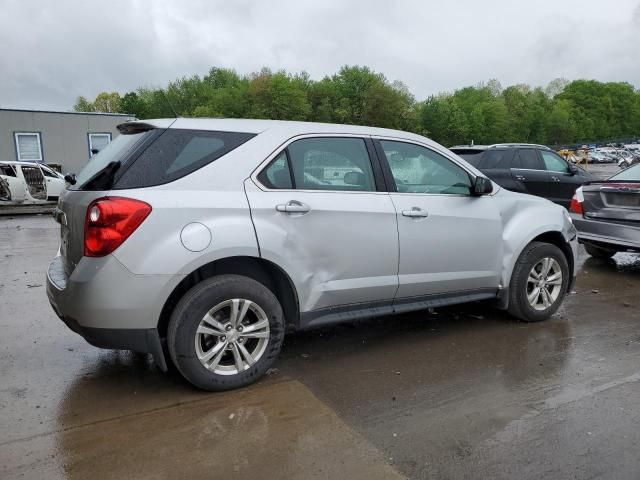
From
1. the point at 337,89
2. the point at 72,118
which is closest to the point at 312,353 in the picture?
the point at 72,118

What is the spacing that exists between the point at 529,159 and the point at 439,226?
27.3ft

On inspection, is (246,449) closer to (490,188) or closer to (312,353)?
(312,353)

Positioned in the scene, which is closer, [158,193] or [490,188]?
[158,193]

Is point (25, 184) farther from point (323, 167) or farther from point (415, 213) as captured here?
point (415, 213)

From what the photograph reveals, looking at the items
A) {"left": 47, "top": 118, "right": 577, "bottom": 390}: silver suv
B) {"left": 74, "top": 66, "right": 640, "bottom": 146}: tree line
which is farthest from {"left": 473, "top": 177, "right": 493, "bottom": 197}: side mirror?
{"left": 74, "top": 66, "right": 640, "bottom": 146}: tree line

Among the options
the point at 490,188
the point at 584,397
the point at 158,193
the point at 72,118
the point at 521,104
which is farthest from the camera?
the point at 521,104

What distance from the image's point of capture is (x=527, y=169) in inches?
457

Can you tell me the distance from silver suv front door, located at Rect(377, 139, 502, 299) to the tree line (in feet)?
224

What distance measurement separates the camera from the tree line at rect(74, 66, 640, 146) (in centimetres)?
8431

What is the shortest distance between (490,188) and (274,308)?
86.3 inches

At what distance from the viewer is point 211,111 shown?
8400 centimetres

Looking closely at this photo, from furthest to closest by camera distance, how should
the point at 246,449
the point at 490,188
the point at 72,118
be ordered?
the point at 72,118 → the point at 490,188 → the point at 246,449

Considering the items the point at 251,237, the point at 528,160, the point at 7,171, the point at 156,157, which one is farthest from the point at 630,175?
the point at 7,171

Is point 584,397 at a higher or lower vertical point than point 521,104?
lower
